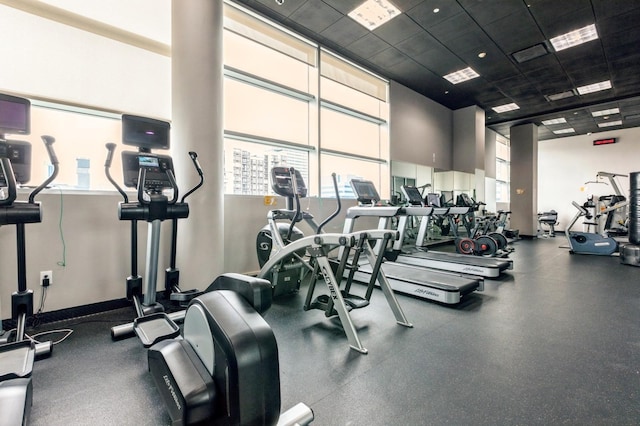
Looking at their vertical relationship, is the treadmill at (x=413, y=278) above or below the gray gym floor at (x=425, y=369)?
above

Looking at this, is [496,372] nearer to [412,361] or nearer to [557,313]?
[412,361]

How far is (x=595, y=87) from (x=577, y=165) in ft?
18.3

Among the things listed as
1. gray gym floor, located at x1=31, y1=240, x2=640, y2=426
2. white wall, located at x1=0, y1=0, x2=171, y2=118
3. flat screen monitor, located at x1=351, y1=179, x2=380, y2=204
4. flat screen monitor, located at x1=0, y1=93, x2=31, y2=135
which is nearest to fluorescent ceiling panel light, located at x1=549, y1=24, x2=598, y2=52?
flat screen monitor, located at x1=351, y1=179, x2=380, y2=204

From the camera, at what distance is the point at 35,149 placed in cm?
288

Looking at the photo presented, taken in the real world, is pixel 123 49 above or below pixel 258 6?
below

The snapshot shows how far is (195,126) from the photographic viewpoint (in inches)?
134

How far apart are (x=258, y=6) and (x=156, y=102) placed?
2.31m

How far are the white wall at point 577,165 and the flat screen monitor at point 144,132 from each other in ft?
47.2

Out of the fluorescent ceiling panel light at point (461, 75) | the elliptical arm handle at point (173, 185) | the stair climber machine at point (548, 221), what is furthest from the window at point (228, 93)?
the stair climber machine at point (548, 221)

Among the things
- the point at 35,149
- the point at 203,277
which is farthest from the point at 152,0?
the point at 203,277

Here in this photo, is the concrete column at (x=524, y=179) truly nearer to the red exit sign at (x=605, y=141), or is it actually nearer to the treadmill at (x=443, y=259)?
the red exit sign at (x=605, y=141)

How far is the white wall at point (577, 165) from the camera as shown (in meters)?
10.7

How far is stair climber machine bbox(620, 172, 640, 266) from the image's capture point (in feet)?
17.6

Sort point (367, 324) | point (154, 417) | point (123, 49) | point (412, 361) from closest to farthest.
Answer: point (154, 417)
point (412, 361)
point (367, 324)
point (123, 49)
